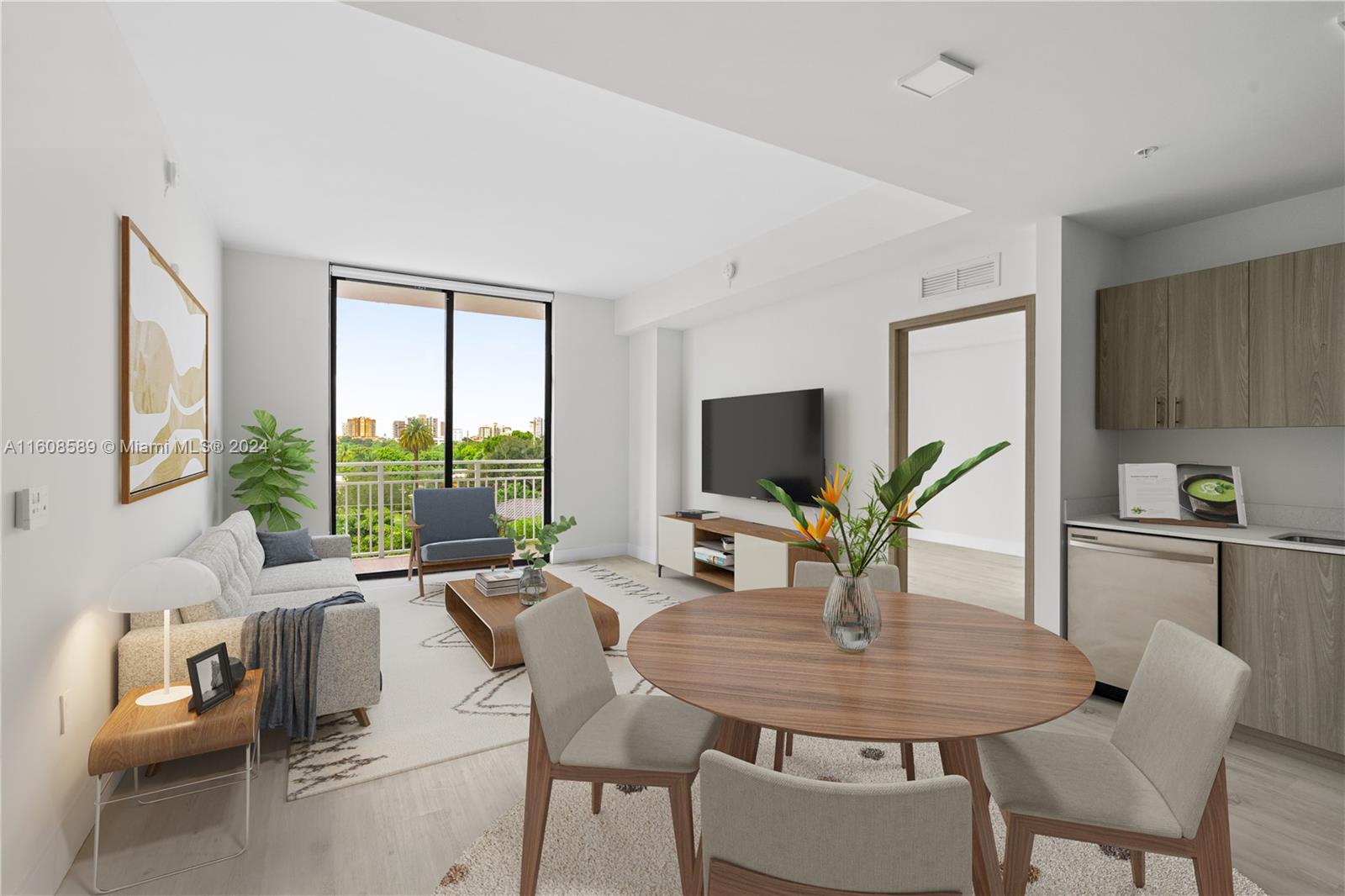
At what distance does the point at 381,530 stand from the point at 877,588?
16.4 ft

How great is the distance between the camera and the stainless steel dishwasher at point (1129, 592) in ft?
9.41

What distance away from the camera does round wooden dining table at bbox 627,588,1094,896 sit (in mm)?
1349

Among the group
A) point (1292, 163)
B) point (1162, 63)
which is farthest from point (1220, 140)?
point (1162, 63)

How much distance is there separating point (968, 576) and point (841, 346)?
2747mm

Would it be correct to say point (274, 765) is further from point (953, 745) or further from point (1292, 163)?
point (1292, 163)

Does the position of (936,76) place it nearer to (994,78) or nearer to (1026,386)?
(994,78)

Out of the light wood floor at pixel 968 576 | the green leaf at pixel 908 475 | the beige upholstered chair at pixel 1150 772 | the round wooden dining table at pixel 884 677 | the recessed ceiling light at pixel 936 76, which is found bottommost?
the light wood floor at pixel 968 576

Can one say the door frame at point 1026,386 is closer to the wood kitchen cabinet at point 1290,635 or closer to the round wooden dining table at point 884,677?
the wood kitchen cabinet at point 1290,635

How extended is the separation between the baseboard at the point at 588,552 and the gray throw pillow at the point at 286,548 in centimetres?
249

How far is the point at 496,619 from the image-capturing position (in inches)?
140

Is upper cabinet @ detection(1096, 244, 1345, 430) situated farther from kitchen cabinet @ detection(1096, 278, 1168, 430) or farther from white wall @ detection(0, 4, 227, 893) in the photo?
white wall @ detection(0, 4, 227, 893)

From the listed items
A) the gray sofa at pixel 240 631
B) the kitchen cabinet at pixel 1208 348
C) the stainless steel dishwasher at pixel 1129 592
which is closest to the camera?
the gray sofa at pixel 240 631

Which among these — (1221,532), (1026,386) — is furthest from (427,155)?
(1221,532)

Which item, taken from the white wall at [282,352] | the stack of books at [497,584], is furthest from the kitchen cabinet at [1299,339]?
the white wall at [282,352]
